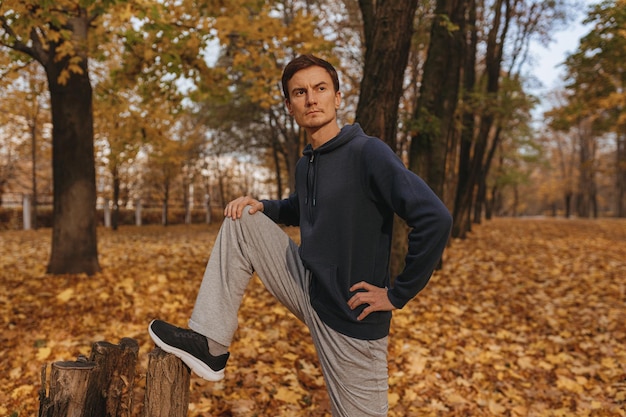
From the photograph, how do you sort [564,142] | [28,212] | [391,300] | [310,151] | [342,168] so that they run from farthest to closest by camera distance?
[564,142], [28,212], [310,151], [342,168], [391,300]

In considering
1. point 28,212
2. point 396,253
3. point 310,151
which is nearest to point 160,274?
point 396,253

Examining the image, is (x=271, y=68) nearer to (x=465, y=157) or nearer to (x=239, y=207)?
(x=239, y=207)

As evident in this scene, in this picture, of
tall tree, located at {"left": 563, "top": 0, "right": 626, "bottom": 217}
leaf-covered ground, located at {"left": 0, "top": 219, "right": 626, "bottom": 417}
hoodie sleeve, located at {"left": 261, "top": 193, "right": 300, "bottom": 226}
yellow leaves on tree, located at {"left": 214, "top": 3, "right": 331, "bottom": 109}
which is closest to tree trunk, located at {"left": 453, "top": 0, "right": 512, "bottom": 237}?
tall tree, located at {"left": 563, "top": 0, "right": 626, "bottom": 217}

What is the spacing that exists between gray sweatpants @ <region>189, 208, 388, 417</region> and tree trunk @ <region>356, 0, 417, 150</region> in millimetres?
3378

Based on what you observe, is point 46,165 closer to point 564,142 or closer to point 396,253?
point 396,253

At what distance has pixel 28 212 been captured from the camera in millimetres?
18125

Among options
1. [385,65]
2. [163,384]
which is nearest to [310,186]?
[163,384]

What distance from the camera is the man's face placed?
6.68 ft

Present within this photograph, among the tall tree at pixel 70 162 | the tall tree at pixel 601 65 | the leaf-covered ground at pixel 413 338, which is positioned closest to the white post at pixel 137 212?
the leaf-covered ground at pixel 413 338

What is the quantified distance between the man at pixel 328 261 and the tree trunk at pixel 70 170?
576 cm

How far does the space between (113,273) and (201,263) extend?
1893 mm

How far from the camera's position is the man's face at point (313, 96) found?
2037mm

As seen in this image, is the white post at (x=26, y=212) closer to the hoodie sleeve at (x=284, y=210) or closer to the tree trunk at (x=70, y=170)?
the tree trunk at (x=70, y=170)

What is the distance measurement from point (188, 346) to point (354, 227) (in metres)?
0.94
